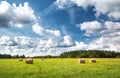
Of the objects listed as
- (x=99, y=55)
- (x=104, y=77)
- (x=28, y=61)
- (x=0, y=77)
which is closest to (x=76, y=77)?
(x=104, y=77)

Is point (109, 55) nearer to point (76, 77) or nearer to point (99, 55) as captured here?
point (99, 55)

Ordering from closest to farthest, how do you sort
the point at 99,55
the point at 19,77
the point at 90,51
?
the point at 19,77, the point at 99,55, the point at 90,51

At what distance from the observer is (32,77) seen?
17531 millimetres

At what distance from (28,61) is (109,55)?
114m

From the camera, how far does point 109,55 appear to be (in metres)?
148

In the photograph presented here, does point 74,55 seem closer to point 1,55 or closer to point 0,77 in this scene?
point 1,55

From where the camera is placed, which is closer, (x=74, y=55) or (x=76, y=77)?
(x=76, y=77)

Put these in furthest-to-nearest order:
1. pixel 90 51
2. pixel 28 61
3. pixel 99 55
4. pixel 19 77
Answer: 1. pixel 90 51
2. pixel 99 55
3. pixel 28 61
4. pixel 19 77

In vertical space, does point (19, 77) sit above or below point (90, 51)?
below

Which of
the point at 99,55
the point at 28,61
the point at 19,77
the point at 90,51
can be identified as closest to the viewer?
the point at 19,77

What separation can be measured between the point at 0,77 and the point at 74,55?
474 feet

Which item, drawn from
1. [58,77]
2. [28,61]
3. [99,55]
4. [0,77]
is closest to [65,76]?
[58,77]

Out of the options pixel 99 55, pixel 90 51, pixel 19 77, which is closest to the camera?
pixel 19 77

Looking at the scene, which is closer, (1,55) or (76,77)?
(76,77)
